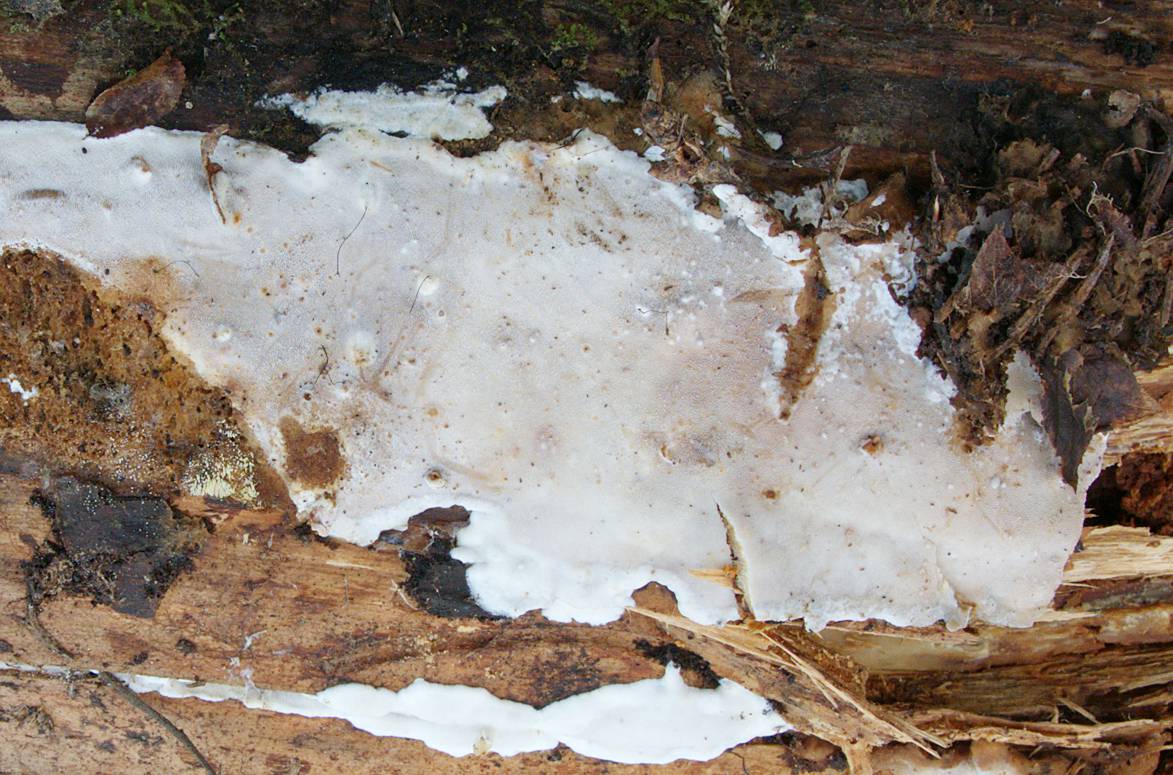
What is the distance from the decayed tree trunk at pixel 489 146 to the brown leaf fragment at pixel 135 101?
0.06 meters

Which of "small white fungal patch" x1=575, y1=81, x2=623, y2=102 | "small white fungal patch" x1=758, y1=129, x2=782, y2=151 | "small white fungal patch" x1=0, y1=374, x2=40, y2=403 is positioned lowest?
"small white fungal patch" x1=0, y1=374, x2=40, y2=403

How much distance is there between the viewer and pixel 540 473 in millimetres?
3264

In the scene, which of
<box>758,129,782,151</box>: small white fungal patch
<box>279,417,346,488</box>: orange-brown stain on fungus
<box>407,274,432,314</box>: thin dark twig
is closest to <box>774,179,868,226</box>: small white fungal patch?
<box>758,129,782,151</box>: small white fungal patch

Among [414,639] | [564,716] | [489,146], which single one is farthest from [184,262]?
[564,716]

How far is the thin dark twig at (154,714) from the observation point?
3.78 metres

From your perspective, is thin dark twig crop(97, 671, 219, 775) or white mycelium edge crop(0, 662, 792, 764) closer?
white mycelium edge crop(0, 662, 792, 764)

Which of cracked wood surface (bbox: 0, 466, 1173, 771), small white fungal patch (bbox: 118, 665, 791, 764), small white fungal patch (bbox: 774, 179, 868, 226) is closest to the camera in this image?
small white fungal patch (bbox: 774, 179, 868, 226)

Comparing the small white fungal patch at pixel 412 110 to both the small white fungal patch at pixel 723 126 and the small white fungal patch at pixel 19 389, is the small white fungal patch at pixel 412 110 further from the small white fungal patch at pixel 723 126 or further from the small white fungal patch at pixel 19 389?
the small white fungal patch at pixel 19 389

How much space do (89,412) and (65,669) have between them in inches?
57.4

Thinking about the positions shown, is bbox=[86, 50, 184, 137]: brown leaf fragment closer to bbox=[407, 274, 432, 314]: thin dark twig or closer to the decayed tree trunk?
the decayed tree trunk

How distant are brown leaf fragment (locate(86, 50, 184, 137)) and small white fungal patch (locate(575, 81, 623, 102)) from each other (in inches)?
64.0

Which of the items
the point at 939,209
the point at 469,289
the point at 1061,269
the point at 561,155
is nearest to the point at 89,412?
the point at 469,289

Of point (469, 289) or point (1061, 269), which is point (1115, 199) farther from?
point (469, 289)

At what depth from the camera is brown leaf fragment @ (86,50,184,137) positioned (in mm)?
3133
